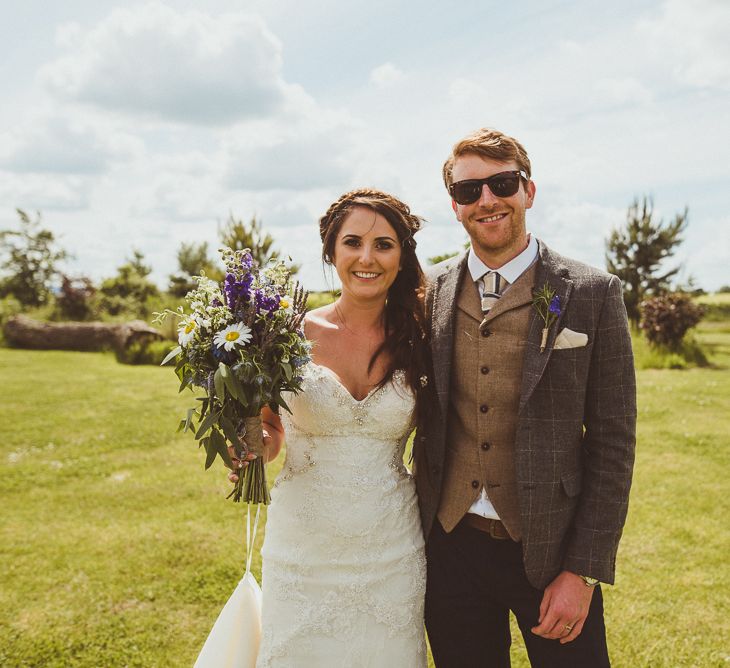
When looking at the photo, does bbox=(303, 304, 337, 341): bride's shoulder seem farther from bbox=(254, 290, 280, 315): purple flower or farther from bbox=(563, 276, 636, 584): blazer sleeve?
bbox=(563, 276, 636, 584): blazer sleeve

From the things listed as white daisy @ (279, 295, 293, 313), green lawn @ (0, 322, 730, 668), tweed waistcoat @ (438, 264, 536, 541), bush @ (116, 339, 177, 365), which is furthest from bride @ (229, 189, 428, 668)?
bush @ (116, 339, 177, 365)

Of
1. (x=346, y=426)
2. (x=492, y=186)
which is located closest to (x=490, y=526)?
(x=346, y=426)

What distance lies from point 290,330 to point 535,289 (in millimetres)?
1053

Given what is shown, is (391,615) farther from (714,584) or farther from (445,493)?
(714,584)

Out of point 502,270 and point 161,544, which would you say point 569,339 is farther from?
point 161,544

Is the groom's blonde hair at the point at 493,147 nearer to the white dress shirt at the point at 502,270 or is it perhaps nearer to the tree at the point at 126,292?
the white dress shirt at the point at 502,270

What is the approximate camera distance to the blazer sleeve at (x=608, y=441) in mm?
2527

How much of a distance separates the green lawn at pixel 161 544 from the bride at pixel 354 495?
5.75 feet

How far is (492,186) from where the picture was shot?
2.66 metres

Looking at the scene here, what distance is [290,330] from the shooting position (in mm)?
2596

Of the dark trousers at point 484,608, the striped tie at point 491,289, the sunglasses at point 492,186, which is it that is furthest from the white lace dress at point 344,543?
the sunglasses at point 492,186

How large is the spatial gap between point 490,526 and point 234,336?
4.47 feet

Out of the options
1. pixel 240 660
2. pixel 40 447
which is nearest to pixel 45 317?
pixel 40 447

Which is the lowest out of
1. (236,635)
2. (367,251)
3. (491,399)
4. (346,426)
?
(236,635)
